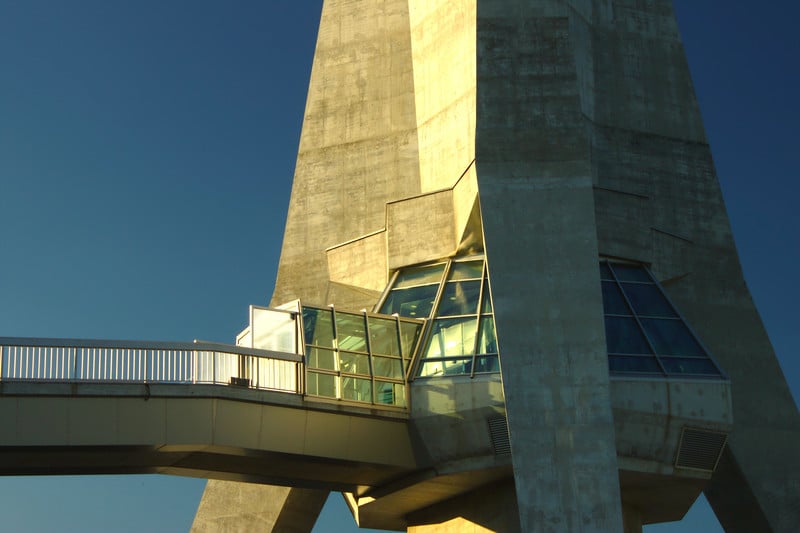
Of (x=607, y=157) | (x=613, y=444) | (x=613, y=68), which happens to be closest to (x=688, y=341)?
(x=613, y=444)

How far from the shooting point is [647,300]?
118ft

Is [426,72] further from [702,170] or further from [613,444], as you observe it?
[613,444]

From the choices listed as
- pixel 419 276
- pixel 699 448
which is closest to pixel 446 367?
pixel 419 276

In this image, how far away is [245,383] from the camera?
3155cm

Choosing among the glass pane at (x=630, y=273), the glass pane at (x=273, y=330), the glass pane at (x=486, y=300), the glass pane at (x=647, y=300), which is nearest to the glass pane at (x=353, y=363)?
the glass pane at (x=273, y=330)

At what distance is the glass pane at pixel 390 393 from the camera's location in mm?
33906

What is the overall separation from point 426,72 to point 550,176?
745cm

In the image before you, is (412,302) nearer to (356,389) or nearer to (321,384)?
(356,389)

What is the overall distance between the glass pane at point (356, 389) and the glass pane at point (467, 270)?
4137 millimetres

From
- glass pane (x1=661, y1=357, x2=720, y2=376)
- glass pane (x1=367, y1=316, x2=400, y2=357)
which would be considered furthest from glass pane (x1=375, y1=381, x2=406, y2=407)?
glass pane (x1=661, y1=357, x2=720, y2=376)

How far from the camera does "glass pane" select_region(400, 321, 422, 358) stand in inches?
1372

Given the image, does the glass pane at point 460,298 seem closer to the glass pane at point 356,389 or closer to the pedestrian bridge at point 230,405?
the pedestrian bridge at point 230,405

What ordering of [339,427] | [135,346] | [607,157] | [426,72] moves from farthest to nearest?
[607,157] < [426,72] < [339,427] < [135,346]

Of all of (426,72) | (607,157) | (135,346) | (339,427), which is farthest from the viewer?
(607,157)
